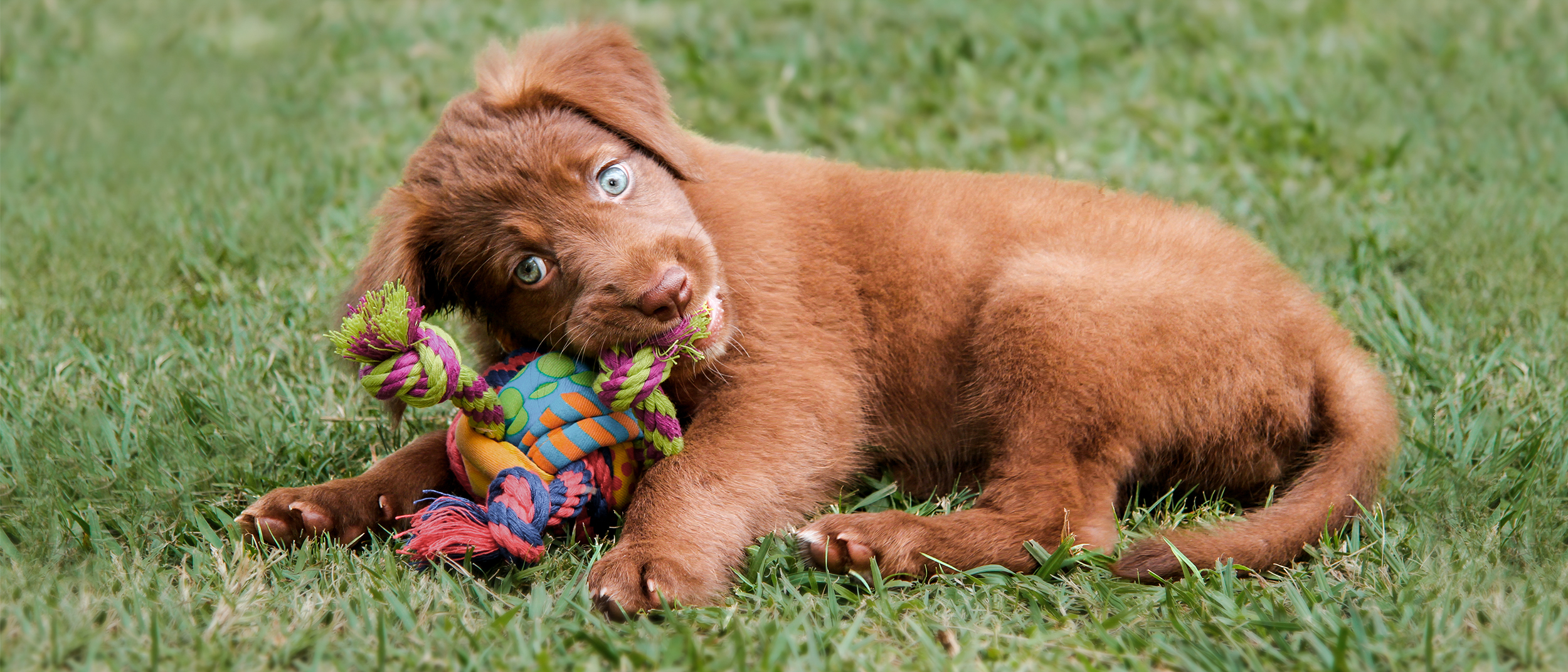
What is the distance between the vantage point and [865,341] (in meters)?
3.30

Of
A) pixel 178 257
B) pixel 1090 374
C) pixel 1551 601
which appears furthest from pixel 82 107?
pixel 1551 601

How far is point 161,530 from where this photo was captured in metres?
2.91

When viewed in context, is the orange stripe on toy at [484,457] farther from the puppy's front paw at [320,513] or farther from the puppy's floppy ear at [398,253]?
the puppy's floppy ear at [398,253]

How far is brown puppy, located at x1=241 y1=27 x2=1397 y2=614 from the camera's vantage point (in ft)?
9.25

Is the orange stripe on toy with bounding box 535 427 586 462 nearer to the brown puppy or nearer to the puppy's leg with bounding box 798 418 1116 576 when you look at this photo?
the brown puppy

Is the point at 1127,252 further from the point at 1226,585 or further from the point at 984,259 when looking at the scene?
the point at 1226,585

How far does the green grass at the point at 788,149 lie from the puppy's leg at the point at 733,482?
0.10 m

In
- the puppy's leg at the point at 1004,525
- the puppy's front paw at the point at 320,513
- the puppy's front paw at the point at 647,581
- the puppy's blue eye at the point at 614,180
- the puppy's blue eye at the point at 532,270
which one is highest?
the puppy's blue eye at the point at 614,180

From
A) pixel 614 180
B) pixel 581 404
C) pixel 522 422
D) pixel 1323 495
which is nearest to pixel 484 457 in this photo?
pixel 522 422

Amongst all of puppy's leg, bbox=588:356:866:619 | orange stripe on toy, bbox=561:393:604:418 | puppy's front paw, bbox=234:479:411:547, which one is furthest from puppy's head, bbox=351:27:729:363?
puppy's front paw, bbox=234:479:411:547

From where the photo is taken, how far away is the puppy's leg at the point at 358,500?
2.84 m

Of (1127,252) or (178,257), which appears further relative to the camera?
(178,257)

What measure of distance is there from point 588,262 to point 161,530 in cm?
126

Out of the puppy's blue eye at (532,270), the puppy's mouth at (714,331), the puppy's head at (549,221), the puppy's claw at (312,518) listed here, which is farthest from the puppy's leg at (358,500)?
the puppy's mouth at (714,331)
